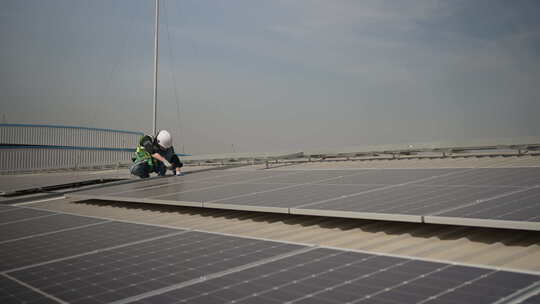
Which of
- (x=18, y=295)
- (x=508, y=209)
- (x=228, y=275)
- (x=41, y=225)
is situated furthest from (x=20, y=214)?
(x=508, y=209)

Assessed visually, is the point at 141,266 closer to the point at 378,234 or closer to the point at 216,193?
the point at 378,234

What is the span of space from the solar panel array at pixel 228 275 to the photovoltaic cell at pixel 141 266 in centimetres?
1

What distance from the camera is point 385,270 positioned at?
15.1ft

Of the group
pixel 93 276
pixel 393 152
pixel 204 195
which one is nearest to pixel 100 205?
pixel 204 195

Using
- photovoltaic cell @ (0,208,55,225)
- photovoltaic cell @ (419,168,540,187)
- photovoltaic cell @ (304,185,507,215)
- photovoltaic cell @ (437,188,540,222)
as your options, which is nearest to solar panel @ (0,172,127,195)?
A: photovoltaic cell @ (0,208,55,225)

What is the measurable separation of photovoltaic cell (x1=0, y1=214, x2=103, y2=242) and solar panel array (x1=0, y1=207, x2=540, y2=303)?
5.49 ft

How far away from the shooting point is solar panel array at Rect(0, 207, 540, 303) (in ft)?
13.0

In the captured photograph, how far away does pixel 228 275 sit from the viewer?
491 cm

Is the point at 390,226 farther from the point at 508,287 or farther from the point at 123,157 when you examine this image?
the point at 123,157

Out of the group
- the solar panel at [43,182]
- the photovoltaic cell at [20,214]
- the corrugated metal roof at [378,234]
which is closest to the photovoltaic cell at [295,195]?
the corrugated metal roof at [378,234]

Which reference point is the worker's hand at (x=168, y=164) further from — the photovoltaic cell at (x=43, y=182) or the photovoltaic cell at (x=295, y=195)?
the photovoltaic cell at (x=295, y=195)

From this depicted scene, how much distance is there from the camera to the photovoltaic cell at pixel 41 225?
29.1 ft

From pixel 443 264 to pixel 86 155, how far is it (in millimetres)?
51096

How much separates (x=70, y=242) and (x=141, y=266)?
8.41 feet
